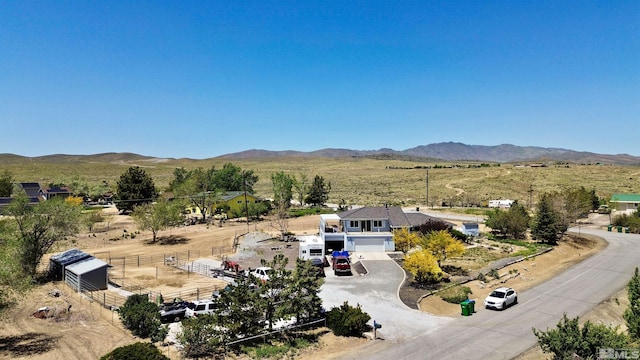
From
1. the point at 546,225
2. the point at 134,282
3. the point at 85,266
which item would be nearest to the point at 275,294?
the point at 134,282

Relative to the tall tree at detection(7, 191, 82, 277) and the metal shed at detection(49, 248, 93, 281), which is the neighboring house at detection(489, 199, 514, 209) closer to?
the metal shed at detection(49, 248, 93, 281)

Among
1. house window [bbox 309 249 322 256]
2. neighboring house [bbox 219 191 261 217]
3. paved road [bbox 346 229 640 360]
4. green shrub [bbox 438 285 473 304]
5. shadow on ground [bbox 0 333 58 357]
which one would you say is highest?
neighboring house [bbox 219 191 261 217]

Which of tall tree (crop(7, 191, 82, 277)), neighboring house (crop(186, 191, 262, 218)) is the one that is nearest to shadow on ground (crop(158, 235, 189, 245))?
tall tree (crop(7, 191, 82, 277))

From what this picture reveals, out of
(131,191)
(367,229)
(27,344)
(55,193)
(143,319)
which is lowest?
(27,344)

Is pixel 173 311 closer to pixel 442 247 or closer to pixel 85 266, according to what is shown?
pixel 85 266

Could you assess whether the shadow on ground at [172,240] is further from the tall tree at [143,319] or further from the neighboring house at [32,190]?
the neighboring house at [32,190]

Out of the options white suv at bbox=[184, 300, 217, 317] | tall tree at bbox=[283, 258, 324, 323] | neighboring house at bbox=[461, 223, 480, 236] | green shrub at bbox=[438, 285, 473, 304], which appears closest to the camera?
tall tree at bbox=[283, 258, 324, 323]

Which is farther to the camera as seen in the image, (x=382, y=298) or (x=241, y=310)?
(x=382, y=298)

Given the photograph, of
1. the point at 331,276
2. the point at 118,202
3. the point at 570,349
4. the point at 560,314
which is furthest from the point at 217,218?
the point at 570,349
